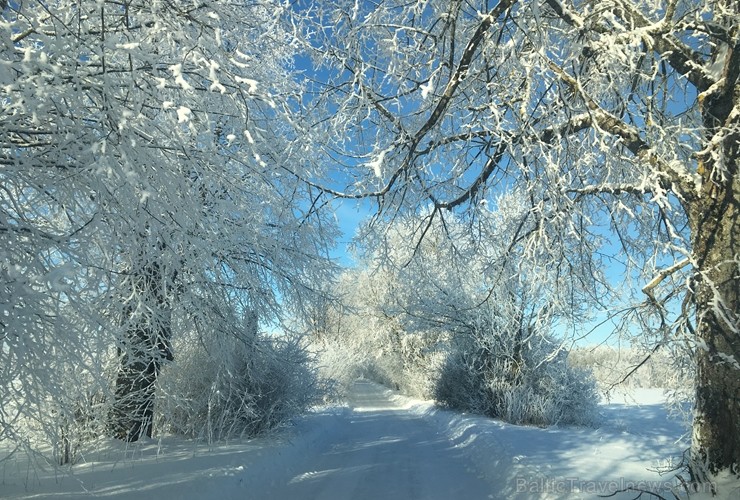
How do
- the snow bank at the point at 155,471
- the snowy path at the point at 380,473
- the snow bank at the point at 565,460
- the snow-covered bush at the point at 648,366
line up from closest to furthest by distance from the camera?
the snow-covered bush at the point at 648,366 → the snow bank at the point at 155,471 → the snow bank at the point at 565,460 → the snowy path at the point at 380,473

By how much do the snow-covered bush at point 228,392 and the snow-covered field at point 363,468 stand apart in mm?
364

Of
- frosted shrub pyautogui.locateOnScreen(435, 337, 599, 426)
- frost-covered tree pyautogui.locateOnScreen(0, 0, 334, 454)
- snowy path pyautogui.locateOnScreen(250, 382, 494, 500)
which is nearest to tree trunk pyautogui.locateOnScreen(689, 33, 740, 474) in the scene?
snowy path pyautogui.locateOnScreen(250, 382, 494, 500)

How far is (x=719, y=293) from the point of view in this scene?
414cm

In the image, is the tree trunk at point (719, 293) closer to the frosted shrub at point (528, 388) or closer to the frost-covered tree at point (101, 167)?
the frost-covered tree at point (101, 167)

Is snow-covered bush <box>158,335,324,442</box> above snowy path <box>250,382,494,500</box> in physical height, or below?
above

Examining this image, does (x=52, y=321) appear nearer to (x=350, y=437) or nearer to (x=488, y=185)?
(x=488, y=185)

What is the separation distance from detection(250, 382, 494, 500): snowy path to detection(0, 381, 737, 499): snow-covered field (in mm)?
15

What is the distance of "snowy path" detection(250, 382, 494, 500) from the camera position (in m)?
6.38

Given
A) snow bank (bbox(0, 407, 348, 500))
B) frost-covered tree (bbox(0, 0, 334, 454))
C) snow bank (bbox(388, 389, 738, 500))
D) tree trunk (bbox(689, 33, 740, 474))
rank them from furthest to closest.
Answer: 1. snow bank (bbox(388, 389, 738, 500))
2. snow bank (bbox(0, 407, 348, 500))
3. tree trunk (bbox(689, 33, 740, 474))
4. frost-covered tree (bbox(0, 0, 334, 454))

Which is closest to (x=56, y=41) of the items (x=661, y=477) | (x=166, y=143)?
(x=166, y=143)

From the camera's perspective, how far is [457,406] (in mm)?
16609

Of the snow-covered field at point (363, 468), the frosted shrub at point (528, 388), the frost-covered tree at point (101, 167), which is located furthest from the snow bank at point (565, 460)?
the frost-covered tree at point (101, 167)

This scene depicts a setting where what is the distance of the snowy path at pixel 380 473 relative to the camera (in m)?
6.38

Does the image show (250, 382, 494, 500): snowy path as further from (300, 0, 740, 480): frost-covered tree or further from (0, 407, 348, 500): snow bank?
(300, 0, 740, 480): frost-covered tree
